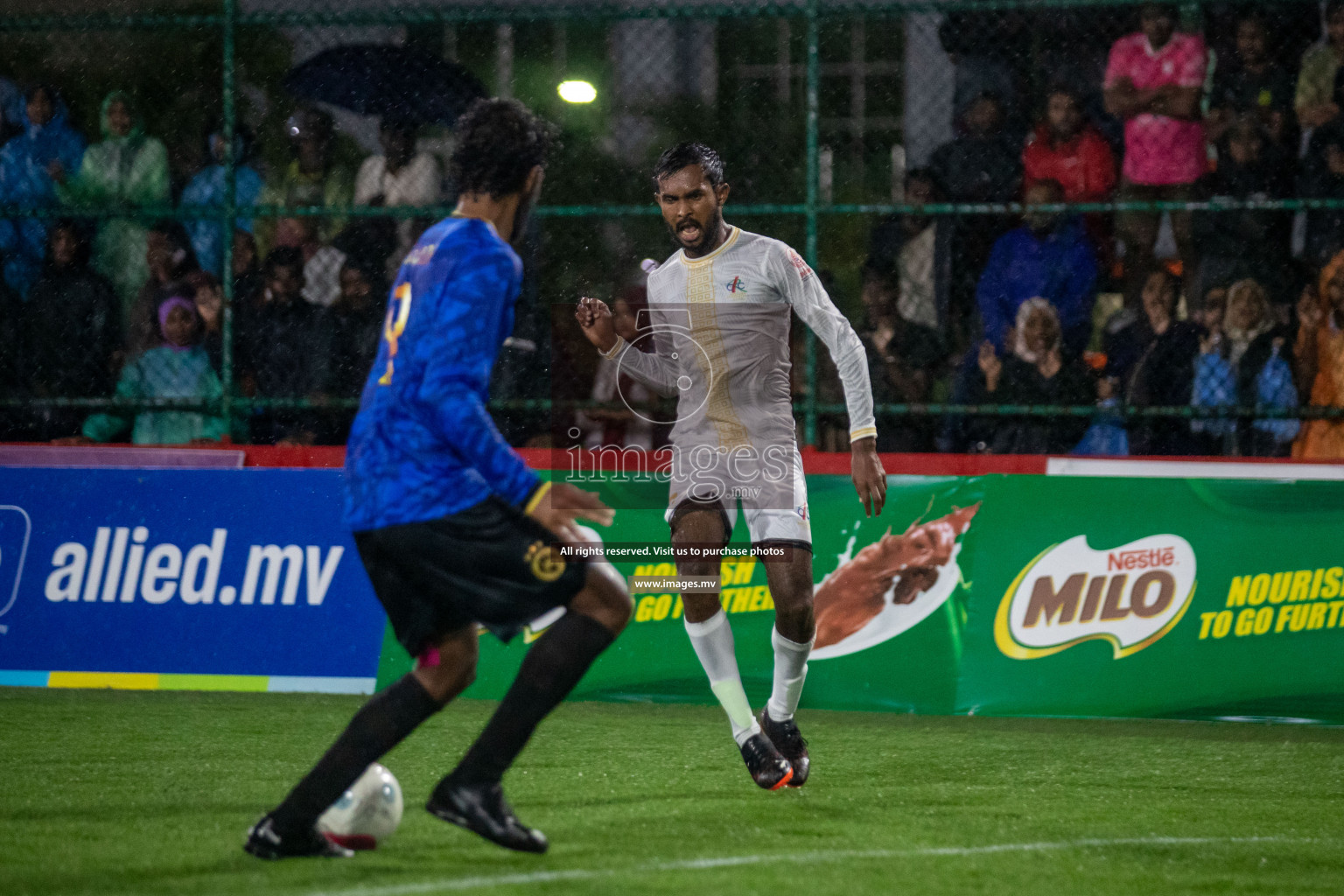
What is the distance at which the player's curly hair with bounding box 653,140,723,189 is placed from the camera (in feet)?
19.7

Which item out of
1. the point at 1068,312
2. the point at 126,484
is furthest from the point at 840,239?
the point at 126,484

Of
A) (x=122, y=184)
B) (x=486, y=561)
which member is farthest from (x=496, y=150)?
(x=122, y=184)

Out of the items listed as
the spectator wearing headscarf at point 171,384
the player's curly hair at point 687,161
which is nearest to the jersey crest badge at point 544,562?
Result: the player's curly hair at point 687,161

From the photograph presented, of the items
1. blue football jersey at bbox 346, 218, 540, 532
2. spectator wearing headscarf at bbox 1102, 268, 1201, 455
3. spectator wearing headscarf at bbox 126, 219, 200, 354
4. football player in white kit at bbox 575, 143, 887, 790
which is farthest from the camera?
spectator wearing headscarf at bbox 126, 219, 200, 354

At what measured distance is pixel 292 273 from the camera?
9.20 metres

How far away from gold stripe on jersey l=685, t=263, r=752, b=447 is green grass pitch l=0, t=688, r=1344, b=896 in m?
1.33

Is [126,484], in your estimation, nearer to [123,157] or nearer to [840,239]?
[123,157]

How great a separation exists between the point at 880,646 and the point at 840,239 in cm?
231

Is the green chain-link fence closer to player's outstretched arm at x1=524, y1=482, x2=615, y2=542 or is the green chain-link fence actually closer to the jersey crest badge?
player's outstretched arm at x1=524, y1=482, x2=615, y2=542

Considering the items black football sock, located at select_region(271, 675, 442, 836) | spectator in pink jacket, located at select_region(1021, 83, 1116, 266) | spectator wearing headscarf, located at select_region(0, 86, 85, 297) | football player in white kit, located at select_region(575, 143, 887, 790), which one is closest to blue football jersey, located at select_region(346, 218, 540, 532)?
black football sock, located at select_region(271, 675, 442, 836)

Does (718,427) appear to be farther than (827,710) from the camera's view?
No

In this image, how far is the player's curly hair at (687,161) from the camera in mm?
6012

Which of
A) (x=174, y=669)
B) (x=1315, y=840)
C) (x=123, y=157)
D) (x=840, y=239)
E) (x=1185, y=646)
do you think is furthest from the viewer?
(x=123, y=157)

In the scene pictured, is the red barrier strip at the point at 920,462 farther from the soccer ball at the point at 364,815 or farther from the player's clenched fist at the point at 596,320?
the soccer ball at the point at 364,815
